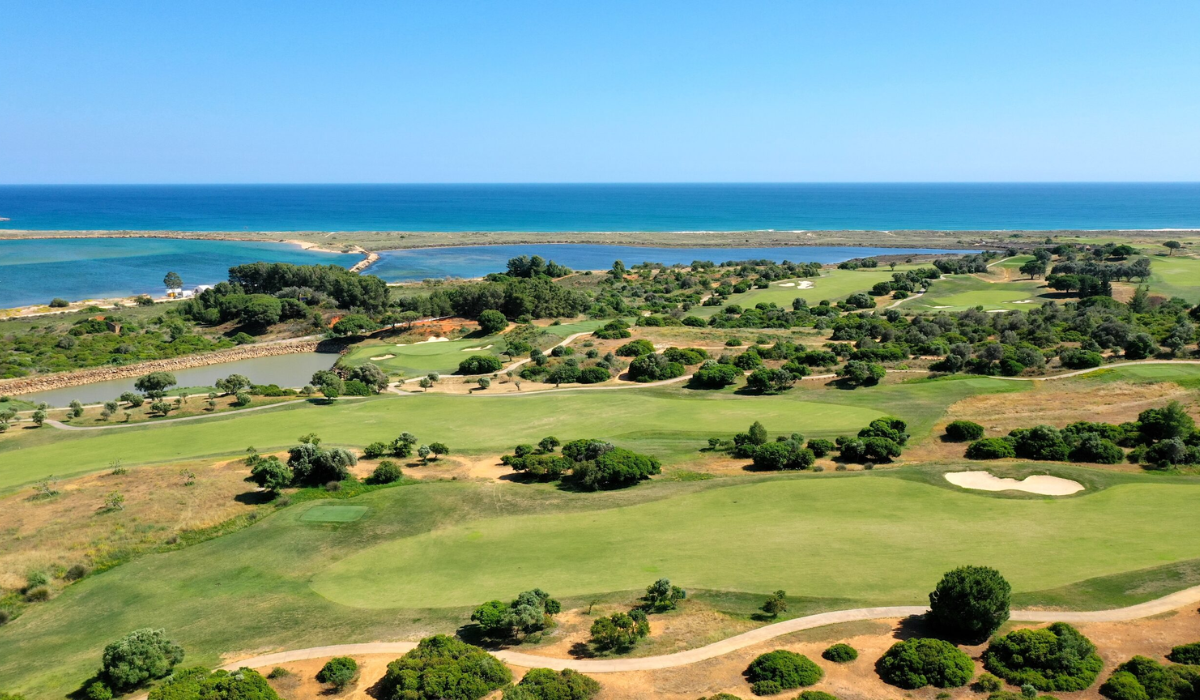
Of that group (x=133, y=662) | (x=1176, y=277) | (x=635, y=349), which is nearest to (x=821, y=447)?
(x=635, y=349)

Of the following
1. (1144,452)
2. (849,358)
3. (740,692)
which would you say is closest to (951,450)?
(1144,452)

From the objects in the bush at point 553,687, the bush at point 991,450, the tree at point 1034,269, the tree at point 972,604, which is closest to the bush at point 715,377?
the bush at point 991,450

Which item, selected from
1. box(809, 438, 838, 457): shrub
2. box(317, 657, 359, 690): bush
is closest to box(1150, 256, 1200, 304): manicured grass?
box(809, 438, 838, 457): shrub

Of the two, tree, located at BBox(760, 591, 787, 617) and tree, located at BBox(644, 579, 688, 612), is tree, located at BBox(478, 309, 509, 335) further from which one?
tree, located at BBox(760, 591, 787, 617)

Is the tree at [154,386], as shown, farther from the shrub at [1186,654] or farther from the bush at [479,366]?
the shrub at [1186,654]

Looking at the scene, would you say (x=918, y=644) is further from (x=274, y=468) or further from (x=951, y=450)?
(x=274, y=468)

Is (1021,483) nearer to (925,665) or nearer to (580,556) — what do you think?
(925,665)
